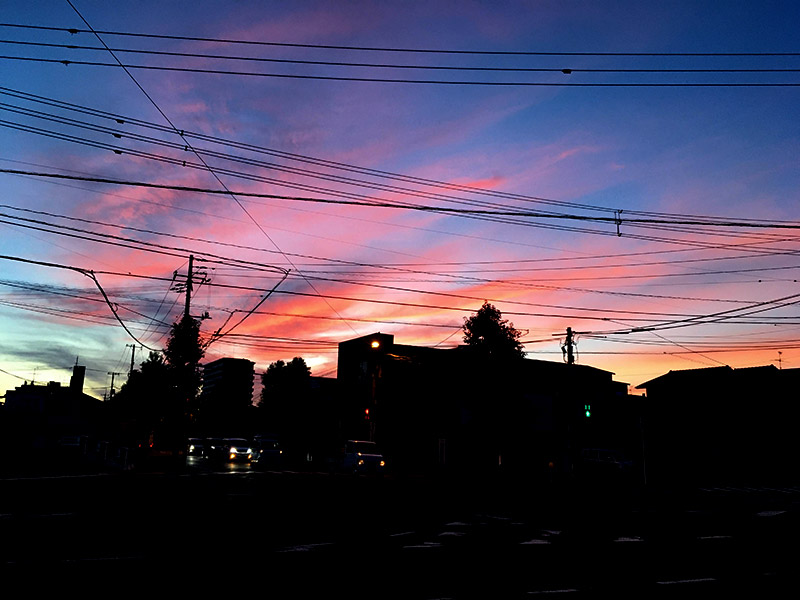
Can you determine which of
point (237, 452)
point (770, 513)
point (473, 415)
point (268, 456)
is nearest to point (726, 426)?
point (473, 415)

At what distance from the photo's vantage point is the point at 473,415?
5072 cm

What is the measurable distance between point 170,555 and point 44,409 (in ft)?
143

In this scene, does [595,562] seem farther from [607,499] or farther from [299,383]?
[299,383]

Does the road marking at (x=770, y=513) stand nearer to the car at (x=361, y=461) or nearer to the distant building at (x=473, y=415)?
the distant building at (x=473, y=415)

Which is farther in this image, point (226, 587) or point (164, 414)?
point (164, 414)

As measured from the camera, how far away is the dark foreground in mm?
8523

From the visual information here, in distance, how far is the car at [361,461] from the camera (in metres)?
40.9

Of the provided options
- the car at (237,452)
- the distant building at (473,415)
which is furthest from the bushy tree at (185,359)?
the distant building at (473,415)

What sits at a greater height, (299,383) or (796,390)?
(299,383)

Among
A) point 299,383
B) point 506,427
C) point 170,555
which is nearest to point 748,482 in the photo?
point 506,427

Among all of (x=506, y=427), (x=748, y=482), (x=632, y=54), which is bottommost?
(x=748, y=482)

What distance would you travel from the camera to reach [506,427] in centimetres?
5016

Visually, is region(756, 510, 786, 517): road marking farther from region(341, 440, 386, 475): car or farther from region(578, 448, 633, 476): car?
region(341, 440, 386, 475): car

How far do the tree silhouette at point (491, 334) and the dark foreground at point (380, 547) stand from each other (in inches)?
1490
